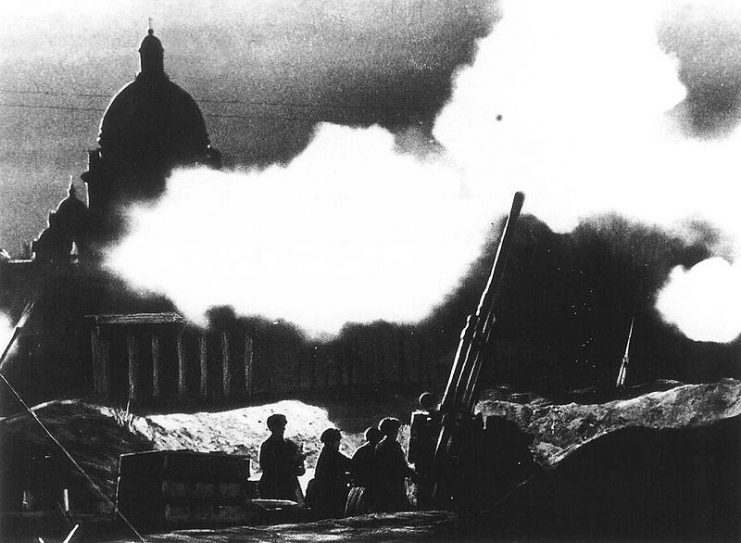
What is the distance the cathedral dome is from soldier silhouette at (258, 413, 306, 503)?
2788 millimetres

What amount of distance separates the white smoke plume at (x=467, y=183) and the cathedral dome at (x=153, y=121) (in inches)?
15.8

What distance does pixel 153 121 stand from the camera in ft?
30.3

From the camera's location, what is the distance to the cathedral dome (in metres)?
7.82

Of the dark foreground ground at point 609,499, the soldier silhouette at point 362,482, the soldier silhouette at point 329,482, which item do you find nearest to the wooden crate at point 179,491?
the dark foreground ground at point 609,499

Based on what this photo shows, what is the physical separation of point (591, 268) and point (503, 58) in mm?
2161

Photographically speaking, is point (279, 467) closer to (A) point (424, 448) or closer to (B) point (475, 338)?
(A) point (424, 448)

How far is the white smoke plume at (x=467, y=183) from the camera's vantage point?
25.9 ft

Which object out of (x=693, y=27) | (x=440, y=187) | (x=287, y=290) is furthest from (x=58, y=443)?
(x=693, y=27)

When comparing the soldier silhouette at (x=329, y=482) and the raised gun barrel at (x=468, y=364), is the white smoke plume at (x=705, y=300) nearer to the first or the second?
the raised gun barrel at (x=468, y=364)

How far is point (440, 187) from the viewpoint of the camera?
8.22 m

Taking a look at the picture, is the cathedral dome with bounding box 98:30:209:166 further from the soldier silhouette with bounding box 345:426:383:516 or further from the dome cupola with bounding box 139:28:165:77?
the soldier silhouette with bounding box 345:426:383:516

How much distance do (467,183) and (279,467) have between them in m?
3.11

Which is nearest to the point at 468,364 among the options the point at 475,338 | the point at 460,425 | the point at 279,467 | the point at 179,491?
the point at 475,338

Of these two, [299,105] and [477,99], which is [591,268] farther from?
[299,105]
